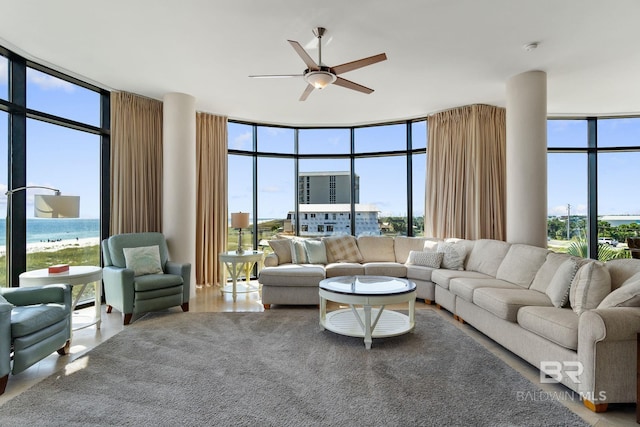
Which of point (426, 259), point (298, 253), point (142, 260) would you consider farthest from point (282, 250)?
point (426, 259)

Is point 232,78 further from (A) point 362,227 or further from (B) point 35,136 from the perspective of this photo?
(A) point 362,227

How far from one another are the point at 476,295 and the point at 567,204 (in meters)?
3.97

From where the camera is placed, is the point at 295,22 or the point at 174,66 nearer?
the point at 295,22

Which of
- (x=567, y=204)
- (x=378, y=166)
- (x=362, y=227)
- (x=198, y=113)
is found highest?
(x=198, y=113)

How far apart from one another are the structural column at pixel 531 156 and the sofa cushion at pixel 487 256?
0.24 m

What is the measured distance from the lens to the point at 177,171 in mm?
5215

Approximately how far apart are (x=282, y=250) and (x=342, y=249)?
1016 millimetres

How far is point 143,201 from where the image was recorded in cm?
525

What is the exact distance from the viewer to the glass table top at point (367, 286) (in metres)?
3.46

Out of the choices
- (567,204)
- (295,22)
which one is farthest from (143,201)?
(567,204)

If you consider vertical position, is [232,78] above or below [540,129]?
above

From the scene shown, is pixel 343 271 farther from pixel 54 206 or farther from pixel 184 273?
pixel 54 206

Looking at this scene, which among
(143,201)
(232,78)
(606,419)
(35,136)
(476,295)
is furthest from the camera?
(143,201)

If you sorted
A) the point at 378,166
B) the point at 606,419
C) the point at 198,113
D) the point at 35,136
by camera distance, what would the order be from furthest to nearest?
the point at 378,166, the point at 198,113, the point at 35,136, the point at 606,419
